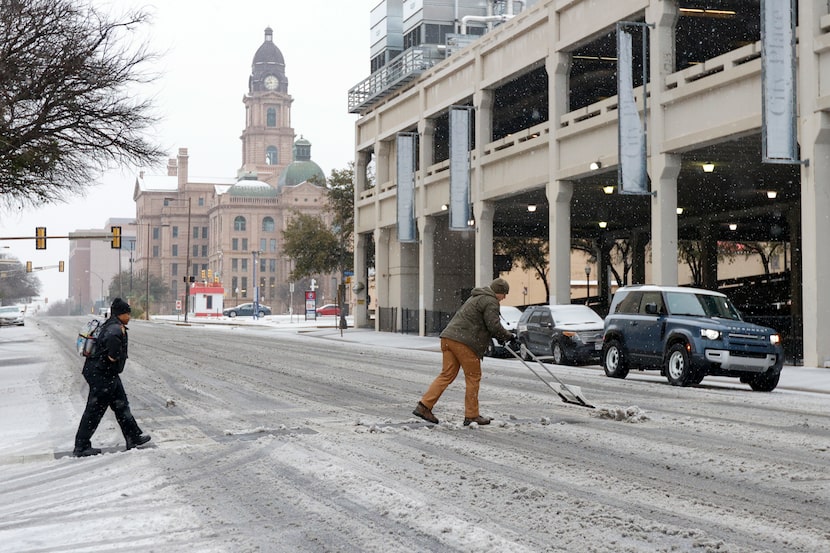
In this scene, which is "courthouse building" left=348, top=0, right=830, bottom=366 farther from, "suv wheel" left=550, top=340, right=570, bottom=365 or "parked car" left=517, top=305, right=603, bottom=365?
"suv wheel" left=550, top=340, right=570, bottom=365

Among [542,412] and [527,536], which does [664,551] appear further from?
[542,412]

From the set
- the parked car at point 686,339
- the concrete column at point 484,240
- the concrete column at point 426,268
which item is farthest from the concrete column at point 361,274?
the parked car at point 686,339

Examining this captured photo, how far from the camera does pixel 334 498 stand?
300 inches

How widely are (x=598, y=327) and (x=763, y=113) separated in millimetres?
7302

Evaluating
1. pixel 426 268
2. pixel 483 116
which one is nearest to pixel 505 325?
pixel 483 116

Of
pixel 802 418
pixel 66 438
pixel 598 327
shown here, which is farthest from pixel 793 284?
pixel 66 438

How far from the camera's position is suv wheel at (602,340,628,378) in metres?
21.6

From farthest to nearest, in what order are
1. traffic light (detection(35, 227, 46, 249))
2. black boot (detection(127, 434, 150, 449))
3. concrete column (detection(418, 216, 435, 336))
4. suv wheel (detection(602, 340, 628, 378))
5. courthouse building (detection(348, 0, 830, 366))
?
1. traffic light (detection(35, 227, 46, 249))
2. concrete column (detection(418, 216, 435, 336))
3. courthouse building (detection(348, 0, 830, 366))
4. suv wheel (detection(602, 340, 628, 378))
5. black boot (detection(127, 434, 150, 449))

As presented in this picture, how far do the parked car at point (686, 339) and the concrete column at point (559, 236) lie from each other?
42.6 ft

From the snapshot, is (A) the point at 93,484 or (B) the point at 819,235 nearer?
(A) the point at 93,484

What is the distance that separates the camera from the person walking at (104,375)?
400 inches

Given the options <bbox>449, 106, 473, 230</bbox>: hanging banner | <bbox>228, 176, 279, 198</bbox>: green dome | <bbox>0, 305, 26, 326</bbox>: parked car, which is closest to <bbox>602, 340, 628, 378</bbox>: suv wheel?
<bbox>449, 106, 473, 230</bbox>: hanging banner

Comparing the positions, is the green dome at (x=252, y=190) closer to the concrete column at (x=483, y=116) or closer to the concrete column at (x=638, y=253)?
the concrete column at (x=638, y=253)

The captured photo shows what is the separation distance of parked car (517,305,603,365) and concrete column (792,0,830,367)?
5.70m
